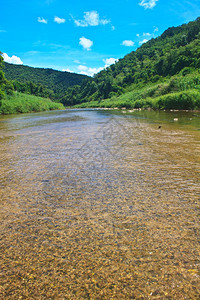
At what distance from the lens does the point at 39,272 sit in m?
1.54

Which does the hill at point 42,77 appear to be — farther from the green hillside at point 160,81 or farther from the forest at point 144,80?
the green hillside at point 160,81

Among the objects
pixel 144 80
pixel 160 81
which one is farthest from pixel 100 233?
pixel 144 80

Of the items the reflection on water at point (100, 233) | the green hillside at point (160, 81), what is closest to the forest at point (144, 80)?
the green hillside at point (160, 81)

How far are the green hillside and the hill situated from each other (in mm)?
20877

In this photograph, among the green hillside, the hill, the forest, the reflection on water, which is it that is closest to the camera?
the reflection on water

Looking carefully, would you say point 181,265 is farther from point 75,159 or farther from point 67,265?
point 75,159

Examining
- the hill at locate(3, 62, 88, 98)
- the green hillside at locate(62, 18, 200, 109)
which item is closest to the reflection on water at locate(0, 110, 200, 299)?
the green hillside at locate(62, 18, 200, 109)

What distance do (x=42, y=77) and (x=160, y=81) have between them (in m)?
129

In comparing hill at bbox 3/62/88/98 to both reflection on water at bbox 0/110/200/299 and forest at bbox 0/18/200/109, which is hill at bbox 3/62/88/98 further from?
reflection on water at bbox 0/110/200/299

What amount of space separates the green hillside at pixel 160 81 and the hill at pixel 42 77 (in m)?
20.9

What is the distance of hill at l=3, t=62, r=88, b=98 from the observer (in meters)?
146

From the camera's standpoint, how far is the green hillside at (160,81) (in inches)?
1326

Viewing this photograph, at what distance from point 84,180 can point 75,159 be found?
4.49 ft

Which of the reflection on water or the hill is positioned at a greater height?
the hill
